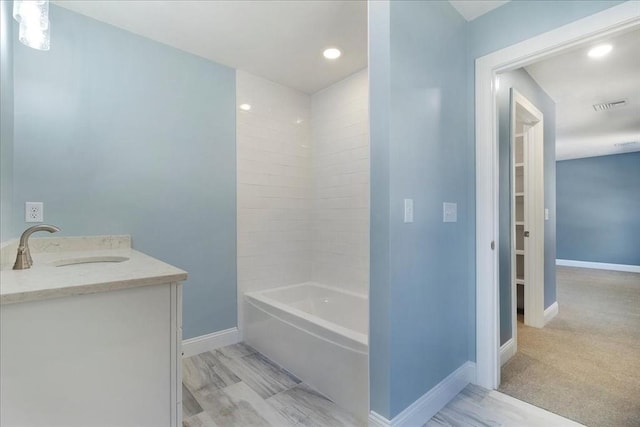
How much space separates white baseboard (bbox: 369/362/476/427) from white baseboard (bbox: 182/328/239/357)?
152cm

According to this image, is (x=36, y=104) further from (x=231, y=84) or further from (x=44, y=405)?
(x=44, y=405)

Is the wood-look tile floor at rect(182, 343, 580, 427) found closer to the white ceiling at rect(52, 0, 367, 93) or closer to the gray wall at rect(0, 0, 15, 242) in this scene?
the gray wall at rect(0, 0, 15, 242)

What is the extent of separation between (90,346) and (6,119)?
149cm

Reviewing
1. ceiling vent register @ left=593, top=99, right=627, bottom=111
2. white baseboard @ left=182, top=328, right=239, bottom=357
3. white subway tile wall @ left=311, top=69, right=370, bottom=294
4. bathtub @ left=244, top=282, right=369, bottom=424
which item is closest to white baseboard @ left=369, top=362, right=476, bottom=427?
bathtub @ left=244, top=282, right=369, bottom=424

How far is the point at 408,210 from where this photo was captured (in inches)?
61.8

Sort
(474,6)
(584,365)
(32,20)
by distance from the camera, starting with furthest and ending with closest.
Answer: (584,365)
(474,6)
(32,20)

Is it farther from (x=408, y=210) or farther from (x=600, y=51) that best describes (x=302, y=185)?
(x=600, y=51)

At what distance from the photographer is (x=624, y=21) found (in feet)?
4.82

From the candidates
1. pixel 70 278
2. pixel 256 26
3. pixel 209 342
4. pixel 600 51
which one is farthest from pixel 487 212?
pixel 209 342

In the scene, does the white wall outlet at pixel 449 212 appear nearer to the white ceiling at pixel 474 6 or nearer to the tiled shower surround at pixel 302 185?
the tiled shower surround at pixel 302 185

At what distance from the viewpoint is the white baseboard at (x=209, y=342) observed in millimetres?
2407

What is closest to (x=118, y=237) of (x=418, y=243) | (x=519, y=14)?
(x=418, y=243)

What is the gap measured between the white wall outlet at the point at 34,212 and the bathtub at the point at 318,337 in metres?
1.54

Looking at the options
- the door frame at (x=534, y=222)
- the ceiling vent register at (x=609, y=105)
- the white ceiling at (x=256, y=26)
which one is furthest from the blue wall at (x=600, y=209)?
the white ceiling at (x=256, y=26)
